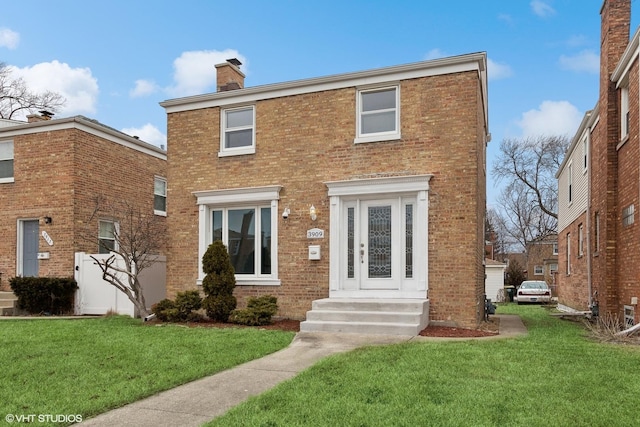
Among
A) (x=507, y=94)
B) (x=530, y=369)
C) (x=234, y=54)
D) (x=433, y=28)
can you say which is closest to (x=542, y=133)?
(x=507, y=94)

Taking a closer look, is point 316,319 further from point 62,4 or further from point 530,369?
point 62,4

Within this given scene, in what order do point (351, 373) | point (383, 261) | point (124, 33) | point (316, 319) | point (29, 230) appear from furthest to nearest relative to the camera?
point (124, 33), point (29, 230), point (383, 261), point (316, 319), point (351, 373)

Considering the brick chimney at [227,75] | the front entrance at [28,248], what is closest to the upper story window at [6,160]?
the front entrance at [28,248]

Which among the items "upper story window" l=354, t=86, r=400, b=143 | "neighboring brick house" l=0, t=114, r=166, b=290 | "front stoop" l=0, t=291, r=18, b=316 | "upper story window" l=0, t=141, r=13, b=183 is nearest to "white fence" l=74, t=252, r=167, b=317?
"neighboring brick house" l=0, t=114, r=166, b=290

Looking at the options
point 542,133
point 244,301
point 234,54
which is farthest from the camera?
point 542,133

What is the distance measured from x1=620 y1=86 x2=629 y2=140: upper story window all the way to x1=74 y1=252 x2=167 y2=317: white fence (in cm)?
1196

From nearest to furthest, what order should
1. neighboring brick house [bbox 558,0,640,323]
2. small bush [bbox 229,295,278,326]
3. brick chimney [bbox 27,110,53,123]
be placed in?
neighboring brick house [bbox 558,0,640,323]
small bush [bbox 229,295,278,326]
brick chimney [bbox 27,110,53,123]

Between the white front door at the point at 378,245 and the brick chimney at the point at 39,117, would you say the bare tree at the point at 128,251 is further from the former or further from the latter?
the white front door at the point at 378,245

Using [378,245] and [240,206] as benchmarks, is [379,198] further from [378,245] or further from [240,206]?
[240,206]

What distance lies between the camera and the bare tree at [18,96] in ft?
110

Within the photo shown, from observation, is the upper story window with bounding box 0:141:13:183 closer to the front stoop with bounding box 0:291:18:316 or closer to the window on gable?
the window on gable

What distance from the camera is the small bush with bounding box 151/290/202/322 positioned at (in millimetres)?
11430

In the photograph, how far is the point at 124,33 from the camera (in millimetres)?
16766

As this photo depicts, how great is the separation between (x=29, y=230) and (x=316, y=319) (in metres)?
10.5
